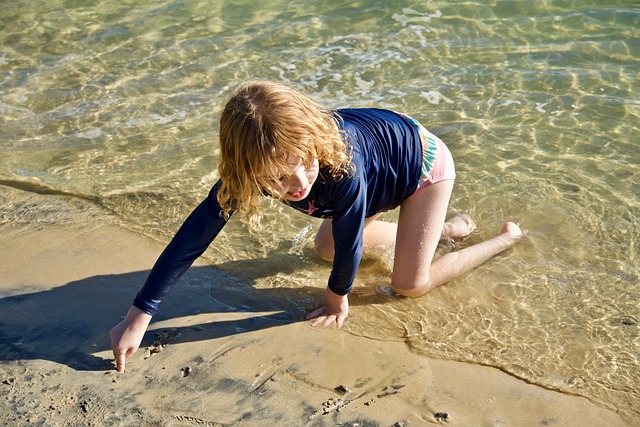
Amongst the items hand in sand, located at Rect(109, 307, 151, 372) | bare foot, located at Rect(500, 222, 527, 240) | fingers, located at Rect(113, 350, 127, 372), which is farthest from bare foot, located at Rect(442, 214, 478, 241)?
fingers, located at Rect(113, 350, 127, 372)

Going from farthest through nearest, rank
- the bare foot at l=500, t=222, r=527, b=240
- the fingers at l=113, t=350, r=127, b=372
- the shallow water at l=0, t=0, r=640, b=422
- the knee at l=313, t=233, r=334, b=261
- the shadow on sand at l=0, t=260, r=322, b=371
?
1. the bare foot at l=500, t=222, r=527, b=240
2. the knee at l=313, t=233, r=334, b=261
3. the shallow water at l=0, t=0, r=640, b=422
4. the shadow on sand at l=0, t=260, r=322, b=371
5. the fingers at l=113, t=350, r=127, b=372

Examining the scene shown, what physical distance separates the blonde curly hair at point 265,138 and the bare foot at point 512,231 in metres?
1.81

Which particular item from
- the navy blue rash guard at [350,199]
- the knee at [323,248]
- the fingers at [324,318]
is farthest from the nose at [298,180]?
the knee at [323,248]

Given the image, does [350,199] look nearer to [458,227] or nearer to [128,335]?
[128,335]

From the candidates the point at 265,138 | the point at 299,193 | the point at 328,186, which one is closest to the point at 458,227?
the point at 328,186

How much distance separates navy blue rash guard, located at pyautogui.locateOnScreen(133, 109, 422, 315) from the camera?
3.26m

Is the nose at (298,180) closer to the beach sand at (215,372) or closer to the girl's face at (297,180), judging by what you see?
the girl's face at (297,180)

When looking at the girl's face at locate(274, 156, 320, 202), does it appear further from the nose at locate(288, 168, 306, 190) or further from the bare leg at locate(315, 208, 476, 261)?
the bare leg at locate(315, 208, 476, 261)

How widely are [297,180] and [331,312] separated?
0.95 metres

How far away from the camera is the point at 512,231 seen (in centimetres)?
455

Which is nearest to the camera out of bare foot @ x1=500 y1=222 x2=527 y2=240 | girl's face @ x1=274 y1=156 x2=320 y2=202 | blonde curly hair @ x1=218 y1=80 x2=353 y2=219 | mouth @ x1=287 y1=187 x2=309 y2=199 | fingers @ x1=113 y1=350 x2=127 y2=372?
blonde curly hair @ x1=218 y1=80 x2=353 y2=219

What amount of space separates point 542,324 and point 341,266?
1117mm

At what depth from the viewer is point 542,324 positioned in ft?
12.5

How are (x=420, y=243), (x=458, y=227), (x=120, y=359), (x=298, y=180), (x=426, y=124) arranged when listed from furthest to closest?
(x=426, y=124) → (x=458, y=227) → (x=420, y=243) → (x=120, y=359) → (x=298, y=180)
